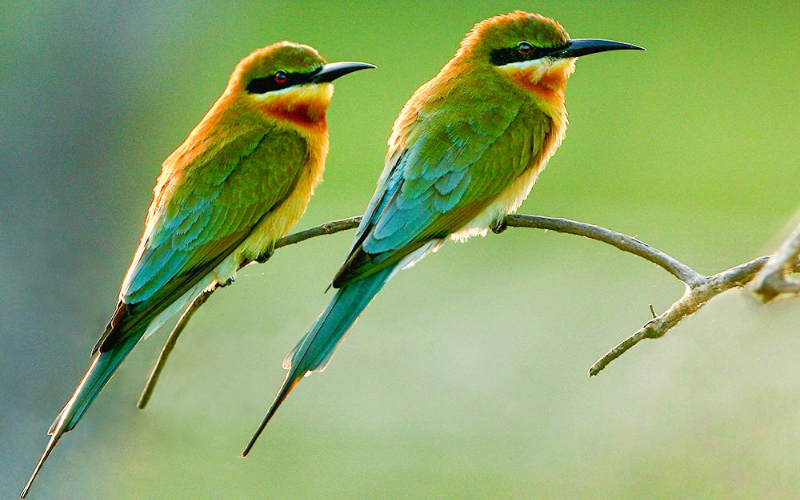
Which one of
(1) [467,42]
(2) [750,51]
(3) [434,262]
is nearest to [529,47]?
(1) [467,42]

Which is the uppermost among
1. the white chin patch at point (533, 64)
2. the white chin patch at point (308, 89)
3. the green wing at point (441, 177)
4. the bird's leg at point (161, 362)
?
the white chin patch at point (533, 64)

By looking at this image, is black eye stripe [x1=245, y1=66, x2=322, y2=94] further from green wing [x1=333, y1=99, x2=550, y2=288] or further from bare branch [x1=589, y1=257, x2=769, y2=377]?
bare branch [x1=589, y1=257, x2=769, y2=377]

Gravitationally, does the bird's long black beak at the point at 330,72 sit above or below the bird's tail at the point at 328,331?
above

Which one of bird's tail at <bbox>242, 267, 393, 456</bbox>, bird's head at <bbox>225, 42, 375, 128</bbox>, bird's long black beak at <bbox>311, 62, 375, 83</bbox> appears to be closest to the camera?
bird's tail at <bbox>242, 267, 393, 456</bbox>

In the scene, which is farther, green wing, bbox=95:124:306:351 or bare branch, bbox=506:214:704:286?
green wing, bbox=95:124:306:351

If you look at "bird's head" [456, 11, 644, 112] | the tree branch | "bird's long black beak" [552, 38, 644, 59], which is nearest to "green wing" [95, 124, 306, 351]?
the tree branch

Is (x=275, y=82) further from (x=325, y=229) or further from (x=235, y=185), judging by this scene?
(x=325, y=229)

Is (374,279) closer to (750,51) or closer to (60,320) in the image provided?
(60,320)

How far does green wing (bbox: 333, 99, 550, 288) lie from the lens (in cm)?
195

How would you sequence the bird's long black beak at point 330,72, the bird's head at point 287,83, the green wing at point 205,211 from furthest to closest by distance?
the bird's head at point 287,83 → the bird's long black beak at point 330,72 → the green wing at point 205,211

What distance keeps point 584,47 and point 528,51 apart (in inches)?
6.1

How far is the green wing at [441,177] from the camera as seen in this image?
195 cm

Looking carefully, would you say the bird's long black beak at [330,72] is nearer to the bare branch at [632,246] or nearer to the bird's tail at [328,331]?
the bird's tail at [328,331]

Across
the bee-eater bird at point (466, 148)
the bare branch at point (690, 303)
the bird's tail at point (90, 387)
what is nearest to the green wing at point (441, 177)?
the bee-eater bird at point (466, 148)
